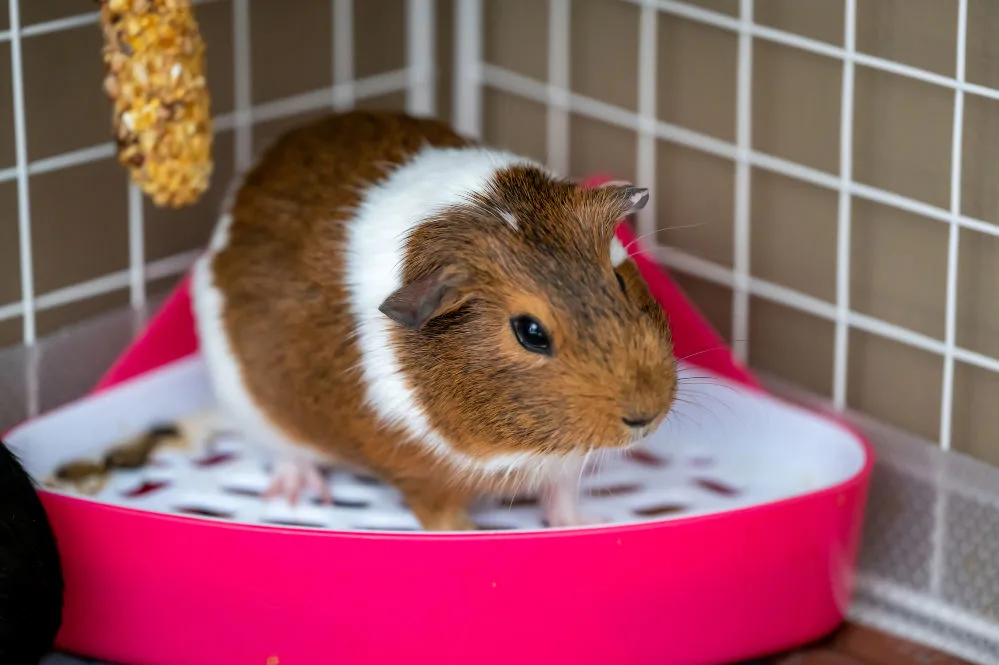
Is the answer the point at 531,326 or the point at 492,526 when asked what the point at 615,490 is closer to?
the point at 492,526

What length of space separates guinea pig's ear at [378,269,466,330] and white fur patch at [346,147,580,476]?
107 millimetres

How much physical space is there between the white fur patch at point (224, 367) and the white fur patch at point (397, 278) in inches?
10.4

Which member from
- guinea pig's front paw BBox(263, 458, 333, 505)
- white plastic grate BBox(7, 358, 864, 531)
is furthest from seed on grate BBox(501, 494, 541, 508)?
guinea pig's front paw BBox(263, 458, 333, 505)

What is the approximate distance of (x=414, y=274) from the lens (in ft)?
6.30

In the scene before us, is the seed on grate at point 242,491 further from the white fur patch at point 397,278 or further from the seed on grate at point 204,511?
the white fur patch at point 397,278

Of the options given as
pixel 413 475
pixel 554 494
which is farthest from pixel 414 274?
pixel 554 494

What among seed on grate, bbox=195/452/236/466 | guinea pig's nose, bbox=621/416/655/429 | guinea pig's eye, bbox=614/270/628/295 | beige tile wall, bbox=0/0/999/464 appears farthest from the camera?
seed on grate, bbox=195/452/236/466

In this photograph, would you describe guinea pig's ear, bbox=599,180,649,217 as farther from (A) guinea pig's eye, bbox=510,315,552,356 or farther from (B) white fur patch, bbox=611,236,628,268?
(A) guinea pig's eye, bbox=510,315,552,356

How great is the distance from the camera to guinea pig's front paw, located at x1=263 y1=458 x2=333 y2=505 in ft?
7.45

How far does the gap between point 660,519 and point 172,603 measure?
1.92ft

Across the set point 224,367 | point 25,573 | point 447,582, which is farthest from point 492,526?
point 25,573

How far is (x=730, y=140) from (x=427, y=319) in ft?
2.35

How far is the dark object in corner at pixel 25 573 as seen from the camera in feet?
6.16

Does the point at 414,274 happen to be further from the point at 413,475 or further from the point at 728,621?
the point at 728,621
